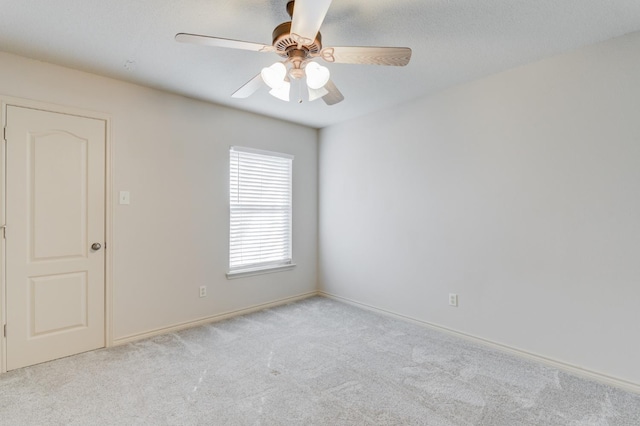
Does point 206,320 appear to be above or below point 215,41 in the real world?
below

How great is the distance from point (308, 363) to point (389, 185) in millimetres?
2097

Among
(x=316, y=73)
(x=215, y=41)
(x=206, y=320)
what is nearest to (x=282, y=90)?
(x=316, y=73)

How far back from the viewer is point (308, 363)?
2.60m

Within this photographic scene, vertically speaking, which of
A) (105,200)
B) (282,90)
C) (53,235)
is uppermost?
(282,90)

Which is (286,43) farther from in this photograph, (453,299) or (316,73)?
(453,299)

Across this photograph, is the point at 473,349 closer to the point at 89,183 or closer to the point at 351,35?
the point at 351,35

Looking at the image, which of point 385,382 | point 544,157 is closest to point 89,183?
point 385,382

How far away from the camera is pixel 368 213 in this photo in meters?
3.98

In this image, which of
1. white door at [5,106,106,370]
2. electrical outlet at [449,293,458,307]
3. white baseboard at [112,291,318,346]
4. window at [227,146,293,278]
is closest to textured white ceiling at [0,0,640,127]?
white door at [5,106,106,370]

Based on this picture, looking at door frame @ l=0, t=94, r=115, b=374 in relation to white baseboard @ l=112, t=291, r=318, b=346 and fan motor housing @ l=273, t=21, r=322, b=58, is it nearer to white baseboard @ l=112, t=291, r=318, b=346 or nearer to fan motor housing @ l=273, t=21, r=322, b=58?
white baseboard @ l=112, t=291, r=318, b=346

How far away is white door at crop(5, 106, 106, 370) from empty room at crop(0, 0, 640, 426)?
0.05 ft

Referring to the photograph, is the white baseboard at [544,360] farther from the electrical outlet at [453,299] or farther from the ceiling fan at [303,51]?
the ceiling fan at [303,51]

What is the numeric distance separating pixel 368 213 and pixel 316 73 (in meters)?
2.38

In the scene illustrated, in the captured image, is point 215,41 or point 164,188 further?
point 164,188
